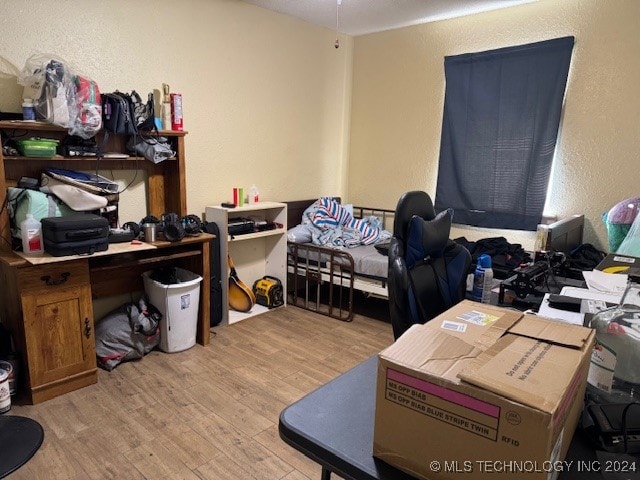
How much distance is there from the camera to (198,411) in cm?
231

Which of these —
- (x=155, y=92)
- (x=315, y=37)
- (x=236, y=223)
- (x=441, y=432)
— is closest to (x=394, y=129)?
(x=315, y=37)

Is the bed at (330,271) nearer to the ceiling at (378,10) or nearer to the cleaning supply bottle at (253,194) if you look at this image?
the cleaning supply bottle at (253,194)

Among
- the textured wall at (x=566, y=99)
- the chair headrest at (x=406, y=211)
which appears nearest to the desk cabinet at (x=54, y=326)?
the chair headrest at (x=406, y=211)

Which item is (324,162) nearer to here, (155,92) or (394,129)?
(394,129)

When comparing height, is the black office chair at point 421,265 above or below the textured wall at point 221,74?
below

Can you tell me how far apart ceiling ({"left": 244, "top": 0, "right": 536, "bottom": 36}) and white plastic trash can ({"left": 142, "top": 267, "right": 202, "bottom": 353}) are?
2.37 m

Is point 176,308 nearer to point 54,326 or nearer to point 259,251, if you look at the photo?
point 54,326

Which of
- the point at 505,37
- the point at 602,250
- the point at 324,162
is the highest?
the point at 505,37

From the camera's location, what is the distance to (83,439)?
6.76 feet

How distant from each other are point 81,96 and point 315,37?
7.92ft

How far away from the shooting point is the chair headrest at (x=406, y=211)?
1.86 meters

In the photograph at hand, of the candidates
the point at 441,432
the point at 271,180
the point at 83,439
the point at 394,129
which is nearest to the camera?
the point at 441,432

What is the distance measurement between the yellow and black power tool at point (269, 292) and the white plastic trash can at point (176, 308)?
0.88 m

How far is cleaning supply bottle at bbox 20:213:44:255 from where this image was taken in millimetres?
2287
